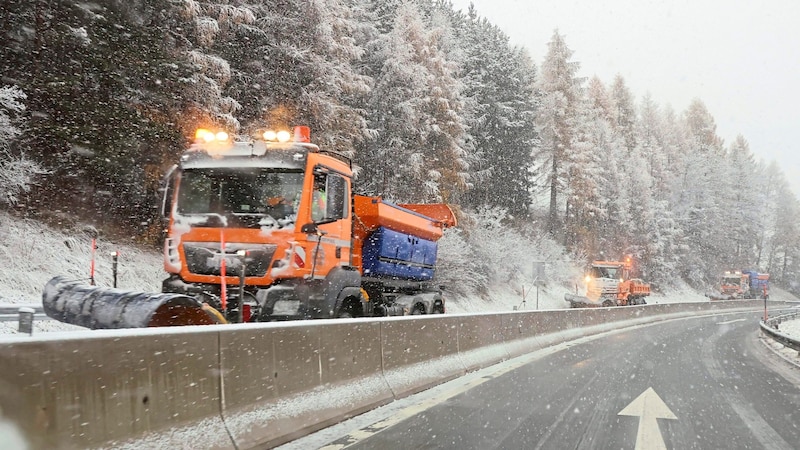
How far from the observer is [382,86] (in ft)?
107

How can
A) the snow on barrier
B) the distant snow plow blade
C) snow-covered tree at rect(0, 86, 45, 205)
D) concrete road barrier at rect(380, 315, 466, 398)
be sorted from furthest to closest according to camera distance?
snow-covered tree at rect(0, 86, 45, 205)
concrete road barrier at rect(380, 315, 466, 398)
the distant snow plow blade
the snow on barrier

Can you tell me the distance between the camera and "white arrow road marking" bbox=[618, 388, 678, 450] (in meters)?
6.36

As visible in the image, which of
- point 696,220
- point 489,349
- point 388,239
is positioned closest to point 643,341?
point 489,349

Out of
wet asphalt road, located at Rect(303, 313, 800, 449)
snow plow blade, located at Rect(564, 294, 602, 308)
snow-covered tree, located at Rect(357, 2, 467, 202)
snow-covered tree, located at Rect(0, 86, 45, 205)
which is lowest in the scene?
snow plow blade, located at Rect(564, 294, 602, 308)

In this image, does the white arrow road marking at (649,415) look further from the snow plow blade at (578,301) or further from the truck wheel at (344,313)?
the snow plow blade at (578,301)

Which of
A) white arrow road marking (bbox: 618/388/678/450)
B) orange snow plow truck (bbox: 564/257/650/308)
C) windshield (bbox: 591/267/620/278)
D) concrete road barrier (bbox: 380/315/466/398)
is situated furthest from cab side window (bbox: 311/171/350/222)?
windshield (bbox: 591/267/620/278)

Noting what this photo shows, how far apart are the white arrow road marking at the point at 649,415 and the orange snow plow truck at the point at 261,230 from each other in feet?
14.7

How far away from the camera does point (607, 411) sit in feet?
26.5

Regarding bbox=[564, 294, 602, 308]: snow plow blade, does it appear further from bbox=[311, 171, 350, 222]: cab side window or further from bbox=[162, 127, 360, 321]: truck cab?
bbox=[311, 171, 350, 222]: cab side window

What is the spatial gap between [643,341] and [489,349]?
372 inches

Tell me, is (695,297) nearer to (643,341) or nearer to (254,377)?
(643,341)

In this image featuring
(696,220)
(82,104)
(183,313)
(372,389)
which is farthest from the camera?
(696,220)

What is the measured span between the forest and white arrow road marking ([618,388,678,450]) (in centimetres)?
1261

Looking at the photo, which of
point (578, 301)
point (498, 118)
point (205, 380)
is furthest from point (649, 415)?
point (498, 118)
